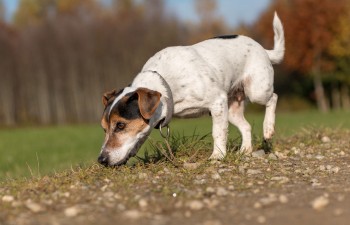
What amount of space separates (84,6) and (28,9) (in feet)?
30.6

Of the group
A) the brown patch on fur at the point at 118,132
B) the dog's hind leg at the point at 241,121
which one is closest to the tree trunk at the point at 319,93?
the dog's hind leg at the point at 241,121

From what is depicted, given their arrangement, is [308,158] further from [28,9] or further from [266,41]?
[28,9]

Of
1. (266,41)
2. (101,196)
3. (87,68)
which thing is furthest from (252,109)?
(101,196)

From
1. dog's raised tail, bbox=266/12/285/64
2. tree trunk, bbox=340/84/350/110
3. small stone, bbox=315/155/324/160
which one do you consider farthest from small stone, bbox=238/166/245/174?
tree trunk, bbox=340/84/350/110

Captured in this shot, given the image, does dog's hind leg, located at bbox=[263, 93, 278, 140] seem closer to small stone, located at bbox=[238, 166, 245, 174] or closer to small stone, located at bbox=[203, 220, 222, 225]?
small stone, located at bbox=[238, 166, 245, 174]

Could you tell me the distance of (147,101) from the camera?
6539 millimetres

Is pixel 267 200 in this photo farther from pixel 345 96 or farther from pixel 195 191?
pixel 345 96

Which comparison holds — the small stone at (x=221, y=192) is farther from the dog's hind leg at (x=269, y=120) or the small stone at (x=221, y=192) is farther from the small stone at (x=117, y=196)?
the dog's hind leg at (x=269, y=120)

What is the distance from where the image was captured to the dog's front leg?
7.44 metres

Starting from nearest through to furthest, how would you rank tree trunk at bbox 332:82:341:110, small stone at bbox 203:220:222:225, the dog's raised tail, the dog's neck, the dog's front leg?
1. small stone at bbox 203:220:222:225
2. the dog's neck
3. the dog's front leg
4. the dog's raised tail
5. tree trunk at bbox 332:82:341:110

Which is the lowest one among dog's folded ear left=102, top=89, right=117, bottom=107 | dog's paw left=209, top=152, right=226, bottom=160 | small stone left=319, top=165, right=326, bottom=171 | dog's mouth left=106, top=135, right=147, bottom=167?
small stone left=319, top=165, right=326, bottom=171

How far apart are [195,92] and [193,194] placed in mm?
2324

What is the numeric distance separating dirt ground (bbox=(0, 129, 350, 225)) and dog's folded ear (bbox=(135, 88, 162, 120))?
2.24ft

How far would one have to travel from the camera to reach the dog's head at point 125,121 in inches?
257
